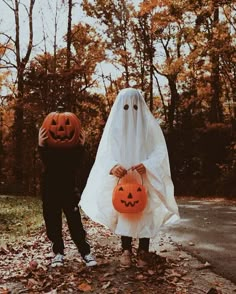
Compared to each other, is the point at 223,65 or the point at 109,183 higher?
the point at 223,65

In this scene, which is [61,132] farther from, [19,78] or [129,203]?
[19,78]

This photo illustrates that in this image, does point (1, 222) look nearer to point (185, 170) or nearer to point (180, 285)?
point (180, 285)

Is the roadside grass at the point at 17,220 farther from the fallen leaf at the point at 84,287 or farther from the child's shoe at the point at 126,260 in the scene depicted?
the fallen leaf at the point at 84,287

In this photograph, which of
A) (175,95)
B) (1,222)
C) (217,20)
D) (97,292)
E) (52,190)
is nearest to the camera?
(97,292)

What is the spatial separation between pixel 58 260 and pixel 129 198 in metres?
1.14

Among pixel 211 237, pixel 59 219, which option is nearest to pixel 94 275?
pixel 59 219

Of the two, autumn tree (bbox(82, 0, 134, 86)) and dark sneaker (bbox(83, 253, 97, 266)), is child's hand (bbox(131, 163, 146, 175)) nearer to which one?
dark sneaker (bbox(83, 253, 97, 266))

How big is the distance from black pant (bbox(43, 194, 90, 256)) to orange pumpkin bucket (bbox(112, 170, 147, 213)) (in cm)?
55

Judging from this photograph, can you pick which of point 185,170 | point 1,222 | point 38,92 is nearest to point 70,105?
point 38,92

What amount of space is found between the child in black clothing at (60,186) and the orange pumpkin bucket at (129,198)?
0.54 m

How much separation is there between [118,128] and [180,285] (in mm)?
1825

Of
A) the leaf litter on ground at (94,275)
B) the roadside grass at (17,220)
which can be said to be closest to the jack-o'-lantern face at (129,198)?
the leaf litter on ground at (94,275)

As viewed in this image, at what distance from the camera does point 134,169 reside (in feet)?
17.1

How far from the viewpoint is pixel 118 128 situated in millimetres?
5363
